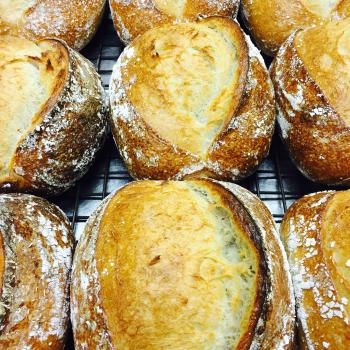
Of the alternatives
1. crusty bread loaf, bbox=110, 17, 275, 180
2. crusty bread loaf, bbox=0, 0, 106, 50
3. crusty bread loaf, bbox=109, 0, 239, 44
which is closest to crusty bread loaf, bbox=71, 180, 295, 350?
crusty bread loaf, bbox=110, 17, 275, 180

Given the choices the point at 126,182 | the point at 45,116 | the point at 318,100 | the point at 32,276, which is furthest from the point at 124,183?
the point at 318,100

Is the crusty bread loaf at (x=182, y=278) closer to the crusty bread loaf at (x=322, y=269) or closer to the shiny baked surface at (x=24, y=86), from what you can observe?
the crusty bread loaf at (x=322, y=269)

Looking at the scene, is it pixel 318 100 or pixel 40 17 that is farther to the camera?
pixel 40 17

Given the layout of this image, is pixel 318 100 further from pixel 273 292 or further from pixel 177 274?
pixel 177 274

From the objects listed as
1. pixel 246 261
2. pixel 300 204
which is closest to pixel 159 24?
pixel 300 204

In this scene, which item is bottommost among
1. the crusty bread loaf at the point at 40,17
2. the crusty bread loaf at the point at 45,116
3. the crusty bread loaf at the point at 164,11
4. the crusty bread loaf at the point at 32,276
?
the crusty bread loaf at the point at 32,276

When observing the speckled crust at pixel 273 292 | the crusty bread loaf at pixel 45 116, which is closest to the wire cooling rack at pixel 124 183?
the crusty bread loaf at pixel 45 116
